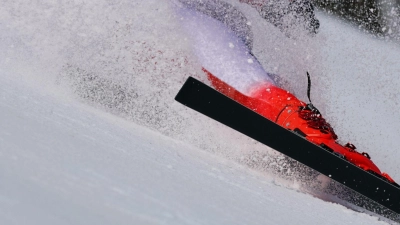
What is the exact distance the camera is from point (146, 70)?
2.21 m

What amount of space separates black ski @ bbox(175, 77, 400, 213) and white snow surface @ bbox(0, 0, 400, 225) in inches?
4.3

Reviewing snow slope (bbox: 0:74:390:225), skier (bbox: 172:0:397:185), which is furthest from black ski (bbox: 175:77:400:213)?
snow slope (bbox: 0:74:390:225)

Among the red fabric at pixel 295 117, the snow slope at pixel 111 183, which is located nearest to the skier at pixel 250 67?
the red fabric at pixel 295 117

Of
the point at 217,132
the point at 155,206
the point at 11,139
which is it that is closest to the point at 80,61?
the point at 217,132

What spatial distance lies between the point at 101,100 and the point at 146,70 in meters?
0.22

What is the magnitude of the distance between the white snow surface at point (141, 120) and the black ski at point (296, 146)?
0.11m

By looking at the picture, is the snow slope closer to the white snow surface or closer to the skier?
the white snow surface

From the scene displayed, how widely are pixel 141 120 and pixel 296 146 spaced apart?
0.70 m

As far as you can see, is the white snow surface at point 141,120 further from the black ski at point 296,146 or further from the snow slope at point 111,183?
the black ski at point 296,146

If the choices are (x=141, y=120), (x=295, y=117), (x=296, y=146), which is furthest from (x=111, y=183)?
(x=141, y=120)

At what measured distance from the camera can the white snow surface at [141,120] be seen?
0.69 m

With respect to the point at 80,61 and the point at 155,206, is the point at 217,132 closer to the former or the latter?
the point at 80,61

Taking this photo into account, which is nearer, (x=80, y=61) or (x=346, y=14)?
(x=80, y=61)

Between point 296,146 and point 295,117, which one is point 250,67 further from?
point 296,146
